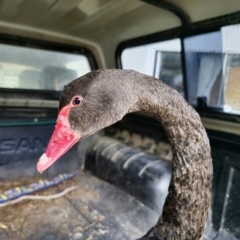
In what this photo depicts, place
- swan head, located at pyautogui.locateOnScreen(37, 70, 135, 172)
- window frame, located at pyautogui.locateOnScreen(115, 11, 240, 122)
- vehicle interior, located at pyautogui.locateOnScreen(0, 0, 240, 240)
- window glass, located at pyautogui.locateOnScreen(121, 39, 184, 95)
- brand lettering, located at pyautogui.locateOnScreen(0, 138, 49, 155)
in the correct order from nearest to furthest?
1. swan head, located at pyautogui.locateOnScreen(37, 70, 135, 172)
2. window frame, located at pyautogui.locateOnScreen(115, 11, 240, 122)
3. vehicle interior, located at pyautogui.locateOnScreen(0, 0, 240, 240)
4. window glass, located at pyautogui.locateOnScreen(121, 39, 184, 95)
5. brand lettering, located at pyautogui.locateOnScreen(0, 138, 49, 155)

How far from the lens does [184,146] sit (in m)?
0.94

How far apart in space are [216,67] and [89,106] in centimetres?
95

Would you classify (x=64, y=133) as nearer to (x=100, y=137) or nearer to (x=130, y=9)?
(x=130, y=9)

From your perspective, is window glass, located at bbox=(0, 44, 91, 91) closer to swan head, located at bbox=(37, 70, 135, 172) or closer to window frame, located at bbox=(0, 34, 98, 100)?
window frame, located at bbox=(0, 34, 98, 100)

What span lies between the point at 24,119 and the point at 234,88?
1.43 metres

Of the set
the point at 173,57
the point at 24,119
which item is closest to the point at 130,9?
the point at 173,57

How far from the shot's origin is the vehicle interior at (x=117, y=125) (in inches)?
55.3

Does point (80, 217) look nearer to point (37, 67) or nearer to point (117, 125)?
point (117, 125)

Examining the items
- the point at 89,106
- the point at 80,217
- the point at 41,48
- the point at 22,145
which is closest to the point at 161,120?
the point at 89,106

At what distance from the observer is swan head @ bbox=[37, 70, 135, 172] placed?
2.68 feet

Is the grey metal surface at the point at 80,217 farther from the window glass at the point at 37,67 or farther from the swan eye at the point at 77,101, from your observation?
the swan eye at the point at 77,101

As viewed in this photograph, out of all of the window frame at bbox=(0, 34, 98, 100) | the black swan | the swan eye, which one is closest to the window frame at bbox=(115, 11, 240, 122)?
the window frame at bbox=(0, 34, 98, 100)

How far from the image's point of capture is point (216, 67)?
4.85 ft

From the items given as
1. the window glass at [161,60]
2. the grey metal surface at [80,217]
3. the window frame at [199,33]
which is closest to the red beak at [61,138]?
the grey metal surface at [80,217]
